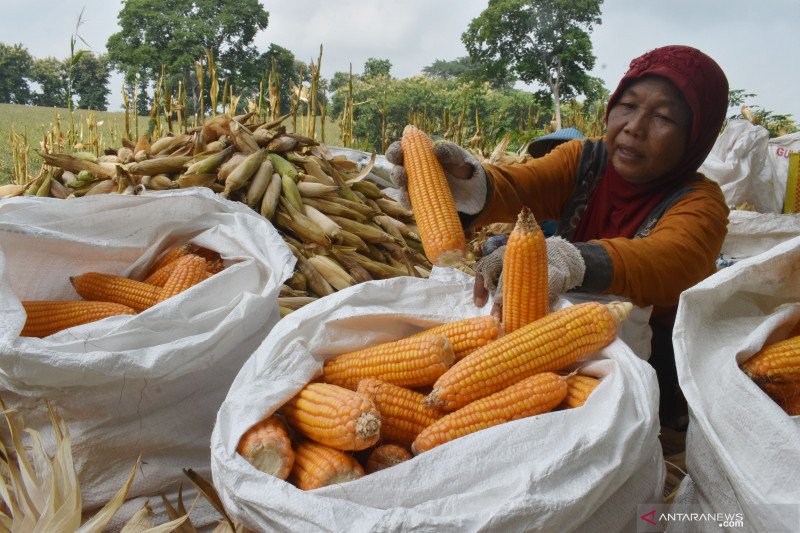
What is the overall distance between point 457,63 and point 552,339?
56790 mm

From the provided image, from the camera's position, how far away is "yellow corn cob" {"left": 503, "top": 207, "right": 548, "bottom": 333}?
1.29 meters

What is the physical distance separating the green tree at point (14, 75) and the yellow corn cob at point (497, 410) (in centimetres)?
4608

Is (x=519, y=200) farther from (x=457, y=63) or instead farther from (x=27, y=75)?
(x=457, y=63)

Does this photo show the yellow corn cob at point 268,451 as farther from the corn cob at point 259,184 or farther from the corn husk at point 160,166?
the corn husk at point 160,166

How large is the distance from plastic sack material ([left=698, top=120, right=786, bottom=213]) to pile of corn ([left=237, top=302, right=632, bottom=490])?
10.2 ft

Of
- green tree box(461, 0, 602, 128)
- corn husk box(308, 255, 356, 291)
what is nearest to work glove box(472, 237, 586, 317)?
corn husk box(308, 255, 356, 291)

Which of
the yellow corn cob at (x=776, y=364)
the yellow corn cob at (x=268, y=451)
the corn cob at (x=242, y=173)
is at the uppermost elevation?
the corn cob at (x=242, y=173)

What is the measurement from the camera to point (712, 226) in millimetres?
1769

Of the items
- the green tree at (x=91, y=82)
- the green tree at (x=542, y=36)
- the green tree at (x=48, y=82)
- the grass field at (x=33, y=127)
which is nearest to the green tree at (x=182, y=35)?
the grass field at (x=33, y=127)

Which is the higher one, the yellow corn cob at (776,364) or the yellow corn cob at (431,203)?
the yellow corn cob at (431,203)

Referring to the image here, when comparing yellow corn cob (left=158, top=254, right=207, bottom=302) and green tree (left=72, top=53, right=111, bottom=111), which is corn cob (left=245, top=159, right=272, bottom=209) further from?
green tree (left=72, top=53, right=111, bottom=111)

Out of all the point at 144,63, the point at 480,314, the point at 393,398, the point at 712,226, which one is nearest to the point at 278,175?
the point at 480,314

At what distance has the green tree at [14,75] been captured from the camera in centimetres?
3631

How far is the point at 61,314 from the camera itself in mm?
1547
